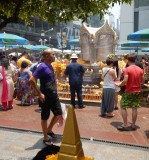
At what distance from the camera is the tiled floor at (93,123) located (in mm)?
6152

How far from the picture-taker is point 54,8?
171 inches

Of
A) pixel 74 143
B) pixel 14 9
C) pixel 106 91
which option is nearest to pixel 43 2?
pixel 14 9

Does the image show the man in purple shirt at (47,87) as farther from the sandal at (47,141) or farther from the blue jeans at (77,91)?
the blue jeans at (77,91)

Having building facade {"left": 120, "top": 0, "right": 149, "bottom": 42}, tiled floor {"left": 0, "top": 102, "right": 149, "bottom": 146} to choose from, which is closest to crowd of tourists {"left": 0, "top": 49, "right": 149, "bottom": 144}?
tiled floor {"left": 0, "top": 102, "right": 149, "bottom": 146}

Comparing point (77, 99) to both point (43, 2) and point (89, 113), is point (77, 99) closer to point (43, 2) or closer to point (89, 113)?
point (89, 113)

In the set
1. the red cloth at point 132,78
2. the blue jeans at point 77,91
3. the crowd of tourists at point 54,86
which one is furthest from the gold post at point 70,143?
the blue jeans at point 77,91

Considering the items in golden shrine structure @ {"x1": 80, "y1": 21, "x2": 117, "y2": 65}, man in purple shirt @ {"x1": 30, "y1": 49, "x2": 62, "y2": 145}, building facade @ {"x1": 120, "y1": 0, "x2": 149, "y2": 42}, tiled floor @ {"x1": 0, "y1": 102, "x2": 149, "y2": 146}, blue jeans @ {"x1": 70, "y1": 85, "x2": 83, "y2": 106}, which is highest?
building facade @ {"x1": 120, "y1": 0, "x2": 149, "y2": 42}

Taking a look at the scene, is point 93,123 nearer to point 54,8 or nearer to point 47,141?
point 47,141

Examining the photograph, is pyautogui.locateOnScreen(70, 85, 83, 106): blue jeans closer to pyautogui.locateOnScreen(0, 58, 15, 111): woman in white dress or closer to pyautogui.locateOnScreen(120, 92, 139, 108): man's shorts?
pyautogui.locateOnScreen(0, 58, 15, 111): woman in white dress

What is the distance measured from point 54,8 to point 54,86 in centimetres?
170

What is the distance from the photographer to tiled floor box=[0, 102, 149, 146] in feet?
20.2

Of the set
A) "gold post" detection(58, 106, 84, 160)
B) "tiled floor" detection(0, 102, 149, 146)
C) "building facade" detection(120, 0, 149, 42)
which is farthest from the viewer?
"building facade" detection(120, 0, 149, 42)

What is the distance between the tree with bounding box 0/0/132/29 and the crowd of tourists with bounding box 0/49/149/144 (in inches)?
42.6

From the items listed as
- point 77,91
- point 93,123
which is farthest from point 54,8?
point 77,91
